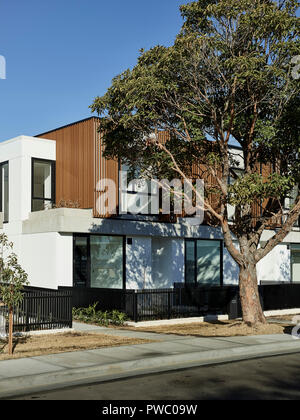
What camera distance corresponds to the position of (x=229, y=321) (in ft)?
71.6

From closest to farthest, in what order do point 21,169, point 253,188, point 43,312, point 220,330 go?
point 253,188
point 43,312
point 220,330
point 21,169

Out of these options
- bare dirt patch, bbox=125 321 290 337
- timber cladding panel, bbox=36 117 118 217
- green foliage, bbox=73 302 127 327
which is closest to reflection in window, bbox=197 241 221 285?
timber cladding panel, bbox=36 117 118 217

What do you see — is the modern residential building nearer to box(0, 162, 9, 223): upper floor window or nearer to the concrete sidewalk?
box(0, 162, 9, 223): upper floor window

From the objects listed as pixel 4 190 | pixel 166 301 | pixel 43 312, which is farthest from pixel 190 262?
pixel 43 312

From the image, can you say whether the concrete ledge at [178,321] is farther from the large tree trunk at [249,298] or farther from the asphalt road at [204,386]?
the asphalt road at [204,386]

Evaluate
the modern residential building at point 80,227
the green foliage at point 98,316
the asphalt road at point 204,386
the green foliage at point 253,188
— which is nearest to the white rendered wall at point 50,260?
the modern residential building at point 80,227

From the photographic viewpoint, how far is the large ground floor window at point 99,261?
2439 cm

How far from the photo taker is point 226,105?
58.5 ft

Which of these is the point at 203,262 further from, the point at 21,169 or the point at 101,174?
the point at 21,169

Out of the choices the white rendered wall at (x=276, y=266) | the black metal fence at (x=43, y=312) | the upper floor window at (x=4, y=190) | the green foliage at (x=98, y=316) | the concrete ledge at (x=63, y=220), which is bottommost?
the green foliage at (x=98, y=316)

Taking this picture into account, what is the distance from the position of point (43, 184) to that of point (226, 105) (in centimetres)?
1274

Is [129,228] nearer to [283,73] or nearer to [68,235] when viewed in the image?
[68,235]

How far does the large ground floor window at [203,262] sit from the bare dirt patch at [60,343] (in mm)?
12287
